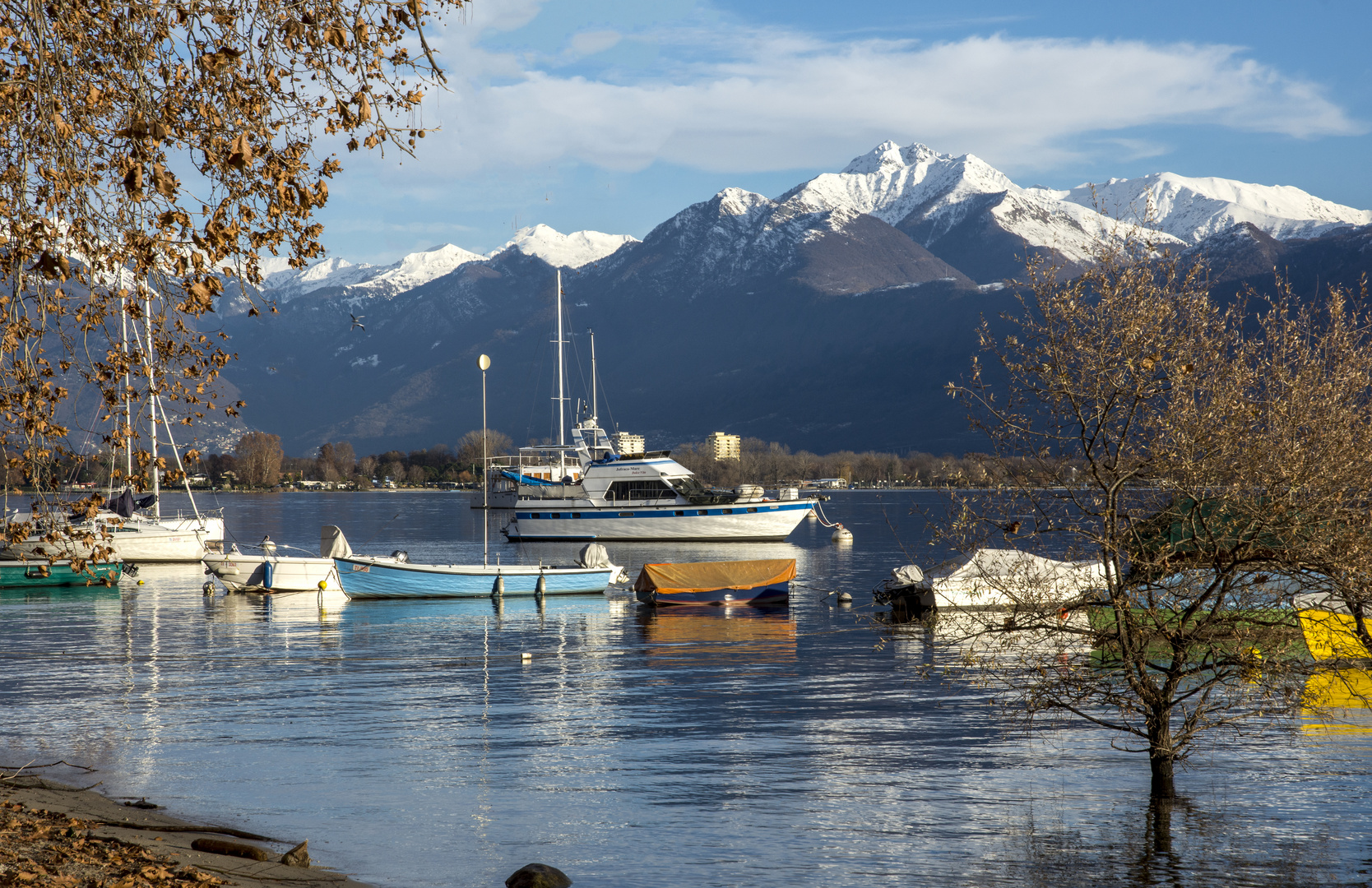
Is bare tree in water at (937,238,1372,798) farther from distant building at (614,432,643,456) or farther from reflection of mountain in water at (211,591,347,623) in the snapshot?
distant building at (614,432,643,456)

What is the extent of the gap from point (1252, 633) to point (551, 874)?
787 cm

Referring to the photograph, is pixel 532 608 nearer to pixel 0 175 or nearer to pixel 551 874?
pixel 551 874

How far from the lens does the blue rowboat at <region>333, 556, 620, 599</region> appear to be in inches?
1547

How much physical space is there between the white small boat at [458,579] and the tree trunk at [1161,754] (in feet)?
94.5

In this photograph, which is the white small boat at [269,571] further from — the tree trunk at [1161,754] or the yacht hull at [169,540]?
the tree trunk at [1161,754]

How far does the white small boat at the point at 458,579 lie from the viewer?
3931cm

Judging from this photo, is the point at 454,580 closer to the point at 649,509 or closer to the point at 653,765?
the point at 653,765

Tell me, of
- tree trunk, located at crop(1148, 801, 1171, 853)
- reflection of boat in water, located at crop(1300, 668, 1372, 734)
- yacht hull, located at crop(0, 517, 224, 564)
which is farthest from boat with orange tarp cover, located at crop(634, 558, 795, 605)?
yacht hull, located at crop(0, 517, 224, 564)

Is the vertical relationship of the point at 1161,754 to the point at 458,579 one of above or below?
above

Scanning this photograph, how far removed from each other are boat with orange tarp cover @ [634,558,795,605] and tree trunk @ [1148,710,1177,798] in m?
24.9

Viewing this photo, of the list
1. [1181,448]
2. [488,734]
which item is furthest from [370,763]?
[1181,448]

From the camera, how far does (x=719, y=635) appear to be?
3234 centimetres

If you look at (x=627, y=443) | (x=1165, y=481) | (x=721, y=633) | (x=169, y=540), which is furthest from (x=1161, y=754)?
(x=627, y=443)

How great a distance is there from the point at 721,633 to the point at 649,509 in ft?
148
